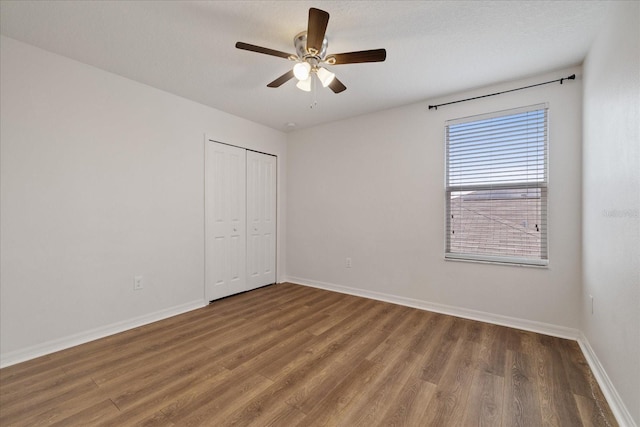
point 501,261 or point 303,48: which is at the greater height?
point 303,48

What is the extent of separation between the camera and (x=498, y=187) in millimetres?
2938

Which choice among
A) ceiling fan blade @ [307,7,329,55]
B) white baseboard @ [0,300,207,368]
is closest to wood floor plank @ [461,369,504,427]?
ceiling fan blade @ [307,7,329,55]

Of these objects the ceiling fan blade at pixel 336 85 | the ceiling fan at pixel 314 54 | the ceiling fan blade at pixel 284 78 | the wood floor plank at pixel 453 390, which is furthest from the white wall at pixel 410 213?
the ceiling fan blade at pixel 284 78

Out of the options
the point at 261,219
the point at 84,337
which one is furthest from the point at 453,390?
the point at 261,219

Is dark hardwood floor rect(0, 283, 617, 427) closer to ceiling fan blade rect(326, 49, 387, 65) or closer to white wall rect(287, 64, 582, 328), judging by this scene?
white wall rect(287, 64, 582, 328)

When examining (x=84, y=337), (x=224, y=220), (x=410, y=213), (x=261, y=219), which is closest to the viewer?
(x=84, y=337)

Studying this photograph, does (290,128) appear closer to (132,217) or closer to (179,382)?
(132,217)

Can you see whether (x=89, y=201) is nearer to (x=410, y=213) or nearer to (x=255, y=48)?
(x=255, y=48)

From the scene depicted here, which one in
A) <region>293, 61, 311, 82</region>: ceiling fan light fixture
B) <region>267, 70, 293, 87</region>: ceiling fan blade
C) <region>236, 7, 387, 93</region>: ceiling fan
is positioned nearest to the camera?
<region>236, 7, 387, 93</region>: ceiling fan

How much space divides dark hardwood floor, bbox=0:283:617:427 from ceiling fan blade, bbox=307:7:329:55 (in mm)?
2329

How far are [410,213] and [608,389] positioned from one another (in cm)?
219

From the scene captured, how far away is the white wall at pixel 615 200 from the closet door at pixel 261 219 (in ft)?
12.5

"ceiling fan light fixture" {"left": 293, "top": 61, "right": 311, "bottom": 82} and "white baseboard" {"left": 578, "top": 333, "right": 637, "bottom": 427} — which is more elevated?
A: "ceiling fan light fixture" {"left": 293, "top": 61, "right": 311, "bottom": 82}

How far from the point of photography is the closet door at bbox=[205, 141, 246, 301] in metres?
3.59
